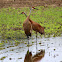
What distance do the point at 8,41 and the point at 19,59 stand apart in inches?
108

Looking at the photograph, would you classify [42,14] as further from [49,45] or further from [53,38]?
[49,45]

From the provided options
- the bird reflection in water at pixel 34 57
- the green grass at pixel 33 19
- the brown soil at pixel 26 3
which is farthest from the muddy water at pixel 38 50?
the brown soil at pixel 26 3

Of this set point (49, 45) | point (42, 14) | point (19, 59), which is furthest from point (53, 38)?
point (42, 14)

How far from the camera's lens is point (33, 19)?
15.4 meters

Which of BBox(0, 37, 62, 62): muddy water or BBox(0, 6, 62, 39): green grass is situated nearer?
BBox(0, 37, 62, 62): muddy water

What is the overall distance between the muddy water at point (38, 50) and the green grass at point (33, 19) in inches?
47.1

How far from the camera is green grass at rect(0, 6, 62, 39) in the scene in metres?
11.4

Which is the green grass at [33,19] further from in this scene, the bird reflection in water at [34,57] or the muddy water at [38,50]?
the bird reflection in water at [34,57]

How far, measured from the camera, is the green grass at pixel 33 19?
1145 centimetres

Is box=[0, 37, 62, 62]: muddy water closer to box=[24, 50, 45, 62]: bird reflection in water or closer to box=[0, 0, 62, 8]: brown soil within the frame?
box=[24, 50, 45, 62]: bird reflection in water

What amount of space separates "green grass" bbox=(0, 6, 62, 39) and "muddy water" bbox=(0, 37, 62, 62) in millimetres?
1197

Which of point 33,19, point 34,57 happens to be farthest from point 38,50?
point 33,19

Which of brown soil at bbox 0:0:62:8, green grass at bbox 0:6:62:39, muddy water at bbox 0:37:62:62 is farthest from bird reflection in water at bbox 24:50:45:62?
brown soil at bbox 0:0:62:8

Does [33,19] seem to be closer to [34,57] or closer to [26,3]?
[26,3]
